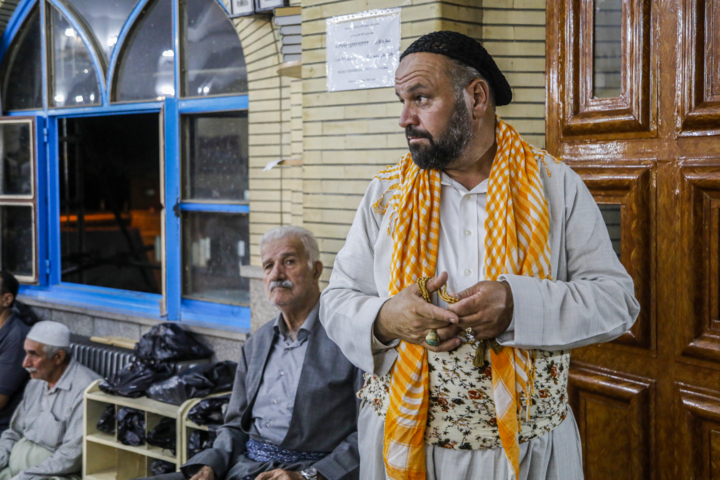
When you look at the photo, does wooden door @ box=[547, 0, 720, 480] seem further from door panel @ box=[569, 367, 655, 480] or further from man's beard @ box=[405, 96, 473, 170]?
man's beard @ box=[405, 96, 473, 170]

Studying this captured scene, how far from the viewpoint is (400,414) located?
5.16 ft

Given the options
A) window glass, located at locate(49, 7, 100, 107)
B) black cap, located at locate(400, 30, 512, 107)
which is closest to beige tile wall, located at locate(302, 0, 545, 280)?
black cap, located at locate(400, 30, 512, 107)

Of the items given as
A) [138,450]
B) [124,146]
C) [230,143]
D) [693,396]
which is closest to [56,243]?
[124,146]

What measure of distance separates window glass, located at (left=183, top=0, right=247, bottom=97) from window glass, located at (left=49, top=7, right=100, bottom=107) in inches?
42.2

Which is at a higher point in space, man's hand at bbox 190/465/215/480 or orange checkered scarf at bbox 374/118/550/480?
orange checkered scarf at bbox 374/118/550/480

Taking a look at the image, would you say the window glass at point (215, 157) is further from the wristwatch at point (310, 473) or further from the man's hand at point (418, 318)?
the man's hand at point (418, 318)

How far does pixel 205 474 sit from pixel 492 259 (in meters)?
1.62

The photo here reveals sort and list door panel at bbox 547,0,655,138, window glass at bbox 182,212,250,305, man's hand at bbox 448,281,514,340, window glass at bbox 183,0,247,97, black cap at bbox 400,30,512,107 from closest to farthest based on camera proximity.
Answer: man's hand at bbox 448,281,514,340, black cap at bbox 400,30,512,107, door panel at bbox 547,0,655,138, window glass at bbox 183,0,247,97, window glass at bbox 182,212,250,305

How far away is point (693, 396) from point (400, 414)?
1.23 metres

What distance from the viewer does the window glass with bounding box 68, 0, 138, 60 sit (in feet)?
17.1

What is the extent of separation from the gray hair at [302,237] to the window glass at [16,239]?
390 cm

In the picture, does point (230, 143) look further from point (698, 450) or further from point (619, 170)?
point (698, 450)

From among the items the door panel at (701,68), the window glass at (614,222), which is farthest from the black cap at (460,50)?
the window glass at (614,222)

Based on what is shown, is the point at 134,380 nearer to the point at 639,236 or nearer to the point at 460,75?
the point at 639,236
